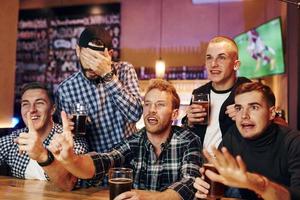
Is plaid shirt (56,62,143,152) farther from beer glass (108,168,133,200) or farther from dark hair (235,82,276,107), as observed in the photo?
beer glass (108,168,133,200)

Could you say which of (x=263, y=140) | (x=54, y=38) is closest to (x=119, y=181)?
(x=263, y=140)

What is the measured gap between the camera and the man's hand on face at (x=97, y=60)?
2324 millimetres

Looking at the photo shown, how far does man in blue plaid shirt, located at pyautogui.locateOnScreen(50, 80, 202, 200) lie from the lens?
1.98m

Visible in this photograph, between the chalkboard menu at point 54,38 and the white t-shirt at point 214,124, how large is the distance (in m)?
4.55

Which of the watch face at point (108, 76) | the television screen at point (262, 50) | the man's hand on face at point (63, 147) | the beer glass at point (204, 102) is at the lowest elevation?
the man's hand on face at point (63, 147)

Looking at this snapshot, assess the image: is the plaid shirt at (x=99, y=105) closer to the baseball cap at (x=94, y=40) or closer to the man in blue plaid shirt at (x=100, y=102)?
the man in blue plaid shirt at (x=100, y=102)

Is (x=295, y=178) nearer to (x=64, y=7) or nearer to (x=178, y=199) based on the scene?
(x=178, y=199)

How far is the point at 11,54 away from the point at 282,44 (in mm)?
2973

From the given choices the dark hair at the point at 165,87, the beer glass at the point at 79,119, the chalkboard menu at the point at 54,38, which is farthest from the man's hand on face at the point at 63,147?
the chalkboard menu at the point at 54,38

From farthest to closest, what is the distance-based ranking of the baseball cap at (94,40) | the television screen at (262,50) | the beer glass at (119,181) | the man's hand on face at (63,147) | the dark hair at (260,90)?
the television screen at (262,50)
the baseball cap at (94,40)
the dark hair at (260,90)
the man's hand on face at (63,147)
the beer glass at (119,181)

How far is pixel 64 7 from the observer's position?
722 centimetres

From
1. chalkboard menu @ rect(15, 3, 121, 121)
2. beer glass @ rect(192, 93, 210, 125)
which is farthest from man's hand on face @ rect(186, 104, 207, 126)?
chalkboard menu @ rect(15, 3, 121, 121)

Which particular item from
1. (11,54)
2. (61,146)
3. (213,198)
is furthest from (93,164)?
(11,54)

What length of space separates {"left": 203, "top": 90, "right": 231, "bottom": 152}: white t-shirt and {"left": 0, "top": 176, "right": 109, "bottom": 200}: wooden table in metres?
0.80
